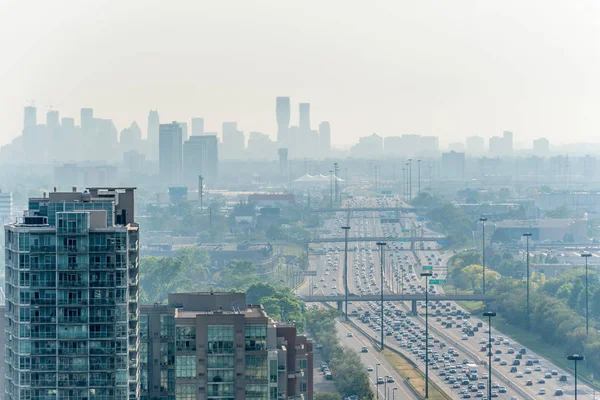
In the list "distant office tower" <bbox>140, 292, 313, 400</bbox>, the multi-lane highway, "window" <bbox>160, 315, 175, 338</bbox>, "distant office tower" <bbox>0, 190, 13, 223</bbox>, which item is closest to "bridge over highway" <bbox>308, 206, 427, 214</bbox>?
"distant office tower" <bbox>0, 190, 13, 223</bbox>

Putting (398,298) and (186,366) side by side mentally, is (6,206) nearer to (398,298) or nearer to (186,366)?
(398,298)

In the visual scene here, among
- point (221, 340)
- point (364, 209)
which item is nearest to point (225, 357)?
point (221, 340)

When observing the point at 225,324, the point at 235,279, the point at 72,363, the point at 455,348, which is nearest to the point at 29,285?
the point at 72,363

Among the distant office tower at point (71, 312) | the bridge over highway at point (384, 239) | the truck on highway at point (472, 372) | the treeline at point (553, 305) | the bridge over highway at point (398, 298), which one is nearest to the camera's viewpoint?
the distant office tower at point (71, 312)

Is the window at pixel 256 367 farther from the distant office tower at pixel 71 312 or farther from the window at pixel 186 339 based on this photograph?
the distant office tower at pixel 71 312

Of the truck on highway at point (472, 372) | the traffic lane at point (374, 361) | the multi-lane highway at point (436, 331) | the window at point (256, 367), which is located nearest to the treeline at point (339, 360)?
the traffic lane at point (374, 361)

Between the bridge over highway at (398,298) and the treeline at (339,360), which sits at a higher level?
the bridge over highway at (398,298)

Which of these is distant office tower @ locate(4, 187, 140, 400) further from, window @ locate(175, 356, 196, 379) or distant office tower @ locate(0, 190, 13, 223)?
distant office tower @ locate(0, 190, 13, 223)
